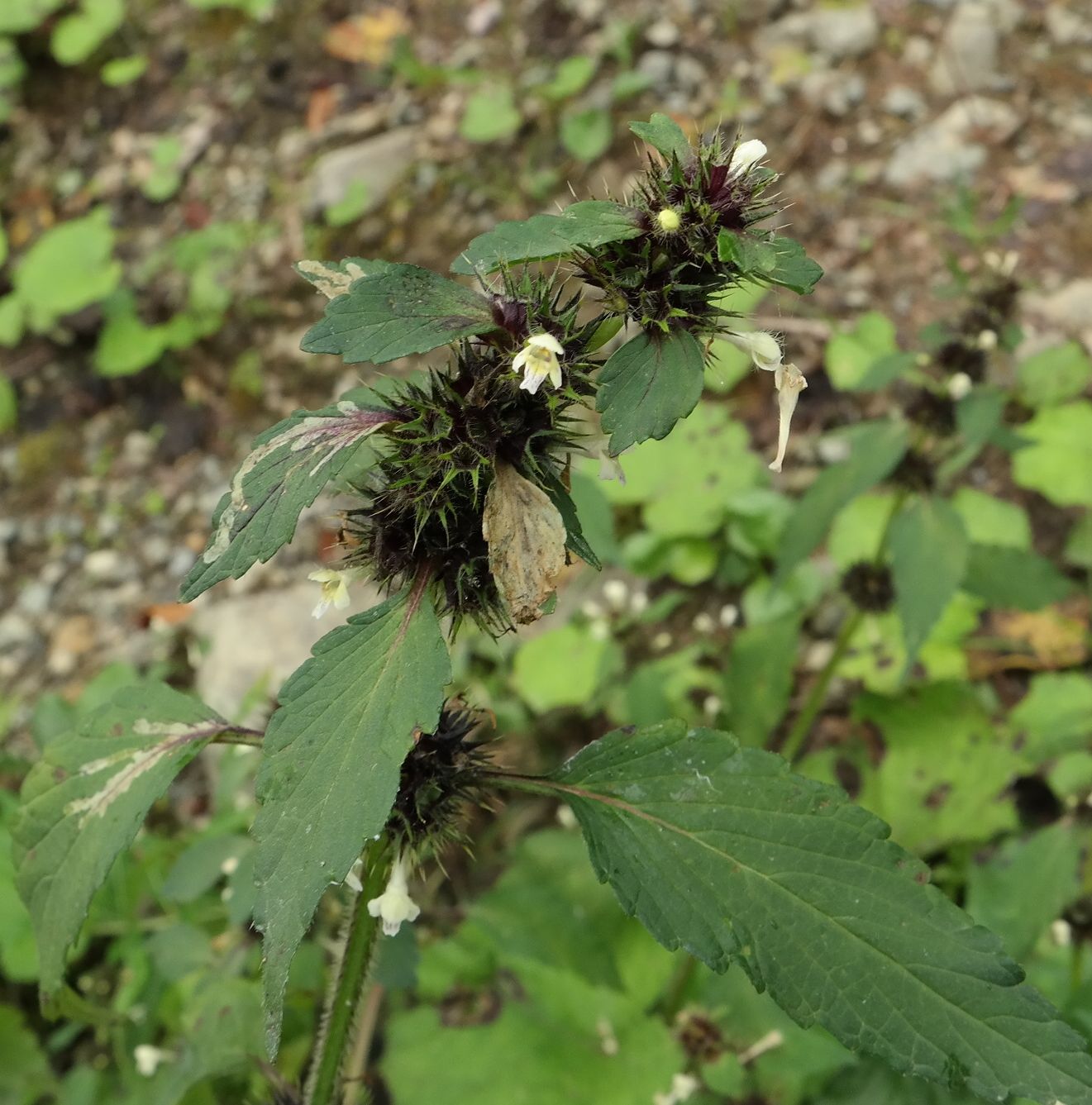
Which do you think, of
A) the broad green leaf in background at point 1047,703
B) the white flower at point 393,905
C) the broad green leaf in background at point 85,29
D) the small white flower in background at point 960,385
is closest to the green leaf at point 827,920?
the white flower at point 393,905

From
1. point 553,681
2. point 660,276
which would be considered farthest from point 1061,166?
point 660,276

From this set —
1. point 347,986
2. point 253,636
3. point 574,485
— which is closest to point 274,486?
point 347,986

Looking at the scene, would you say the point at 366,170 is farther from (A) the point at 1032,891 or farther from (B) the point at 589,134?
(A) the point at 1032,891

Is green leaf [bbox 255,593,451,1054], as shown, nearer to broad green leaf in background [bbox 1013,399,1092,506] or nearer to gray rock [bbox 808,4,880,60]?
broad green leaf in background [bbox 1013,399,1092,506]

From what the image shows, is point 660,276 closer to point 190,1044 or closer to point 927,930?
point 927,930

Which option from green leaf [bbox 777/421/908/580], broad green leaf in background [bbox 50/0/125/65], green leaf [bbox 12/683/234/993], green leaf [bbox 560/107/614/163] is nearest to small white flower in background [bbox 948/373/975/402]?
green leaf [bbox 777/421/908/580]

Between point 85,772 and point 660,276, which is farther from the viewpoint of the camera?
point 85,772

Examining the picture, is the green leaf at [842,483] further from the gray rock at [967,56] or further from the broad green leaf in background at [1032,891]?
the gray rock at [967,56]
